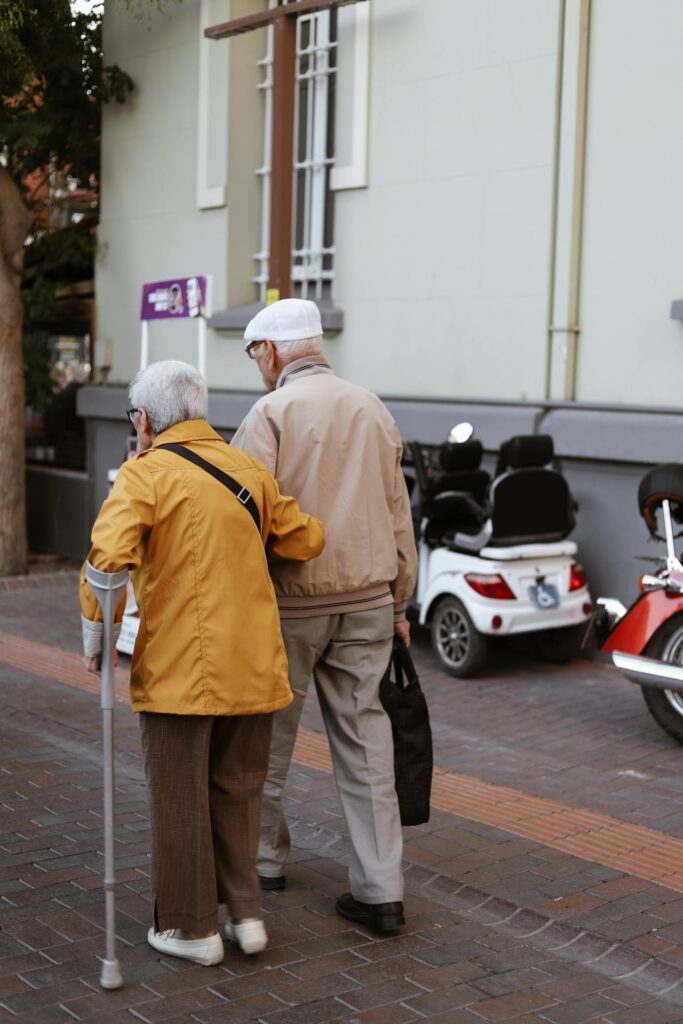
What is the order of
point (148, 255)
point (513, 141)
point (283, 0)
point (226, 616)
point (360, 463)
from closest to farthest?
point (226, 616) → point (360, 463) → point (513, 141) → point (283, 0) → point (148, 255)


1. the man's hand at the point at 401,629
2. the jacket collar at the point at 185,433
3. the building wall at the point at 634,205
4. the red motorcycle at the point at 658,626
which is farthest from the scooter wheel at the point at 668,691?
the jacket collar at the point at 185,433

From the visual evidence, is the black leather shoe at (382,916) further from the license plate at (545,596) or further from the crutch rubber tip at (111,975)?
the license plate at (545,596)

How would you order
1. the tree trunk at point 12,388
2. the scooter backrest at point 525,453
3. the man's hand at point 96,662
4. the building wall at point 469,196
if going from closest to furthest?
the man's hand at point 96,662 → the scooter backrest at point 525,453 → the building wall at point 469,196 → the tree trunk at point 12,388

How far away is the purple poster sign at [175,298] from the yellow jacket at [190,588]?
19.2ft

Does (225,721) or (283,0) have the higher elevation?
(283,0)

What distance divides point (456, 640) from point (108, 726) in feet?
15.8

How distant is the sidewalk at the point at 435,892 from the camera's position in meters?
3.96

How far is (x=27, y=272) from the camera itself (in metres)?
14.0

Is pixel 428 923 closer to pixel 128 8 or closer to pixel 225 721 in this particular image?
pixel 225 721

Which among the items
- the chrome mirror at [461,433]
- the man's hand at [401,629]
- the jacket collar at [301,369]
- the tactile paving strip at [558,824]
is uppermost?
the jacket collar at [301,369]

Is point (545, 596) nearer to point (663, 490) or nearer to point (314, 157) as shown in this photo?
point (663, 490)

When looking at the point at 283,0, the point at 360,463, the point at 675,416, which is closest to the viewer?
the point at 360,463

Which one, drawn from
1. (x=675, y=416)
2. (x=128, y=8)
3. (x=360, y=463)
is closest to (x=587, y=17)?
(x=675, y=416)

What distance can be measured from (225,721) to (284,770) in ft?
2.05
